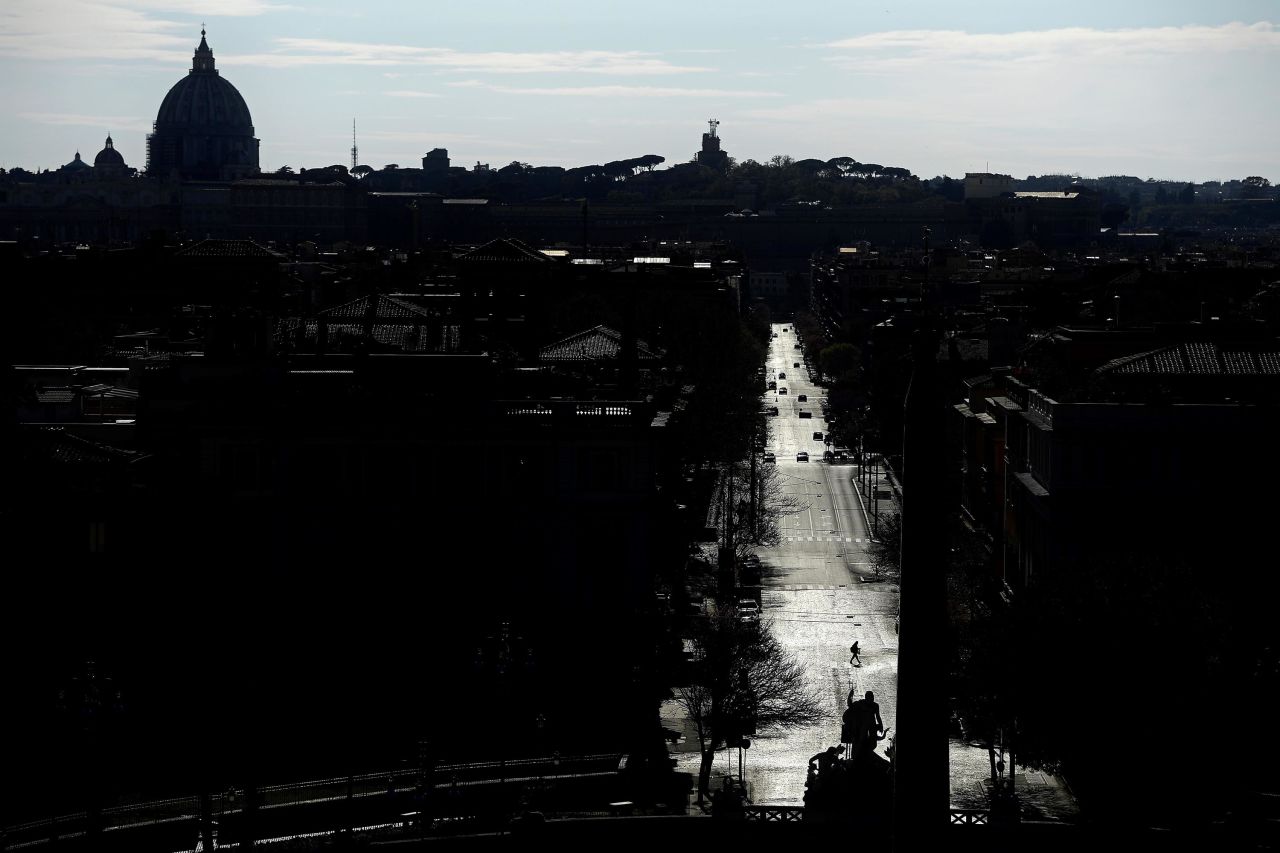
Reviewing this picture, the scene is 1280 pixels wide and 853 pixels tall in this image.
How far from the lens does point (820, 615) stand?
6425 centimetres

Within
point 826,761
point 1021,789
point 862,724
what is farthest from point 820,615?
point 862,724

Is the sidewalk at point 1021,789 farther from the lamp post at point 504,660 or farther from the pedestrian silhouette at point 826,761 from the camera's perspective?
the lamp post at point 504,660

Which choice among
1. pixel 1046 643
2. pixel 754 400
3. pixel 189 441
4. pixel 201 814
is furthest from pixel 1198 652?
pixel 754 400

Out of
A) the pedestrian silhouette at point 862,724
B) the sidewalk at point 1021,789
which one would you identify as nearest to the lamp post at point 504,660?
the sidewalk at point 1021,789

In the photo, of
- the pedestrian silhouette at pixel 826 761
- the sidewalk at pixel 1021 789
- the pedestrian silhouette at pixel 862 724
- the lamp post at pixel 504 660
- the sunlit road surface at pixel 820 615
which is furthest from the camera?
the sunlit road surface at pixel 820 615

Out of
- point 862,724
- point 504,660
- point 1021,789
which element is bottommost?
point 1021,789

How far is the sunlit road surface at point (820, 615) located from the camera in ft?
152

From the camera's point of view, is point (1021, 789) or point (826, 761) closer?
point (826, 761)

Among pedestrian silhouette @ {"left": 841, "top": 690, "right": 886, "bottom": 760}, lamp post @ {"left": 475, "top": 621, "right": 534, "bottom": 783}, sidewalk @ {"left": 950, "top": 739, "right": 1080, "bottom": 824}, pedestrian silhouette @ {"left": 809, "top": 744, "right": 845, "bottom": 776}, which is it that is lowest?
sidewalk @ {"left": 950, "top": 739, "right": 1080, "bottom": 824}

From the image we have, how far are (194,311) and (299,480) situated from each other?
4469 centimetres

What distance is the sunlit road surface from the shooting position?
46188mm

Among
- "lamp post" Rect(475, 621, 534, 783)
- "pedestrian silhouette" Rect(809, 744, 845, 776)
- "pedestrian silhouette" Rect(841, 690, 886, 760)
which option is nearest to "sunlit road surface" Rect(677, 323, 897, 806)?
"lamp post" Rect(475, 621, 534, 783)

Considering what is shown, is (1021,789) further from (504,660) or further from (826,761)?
(826,761)

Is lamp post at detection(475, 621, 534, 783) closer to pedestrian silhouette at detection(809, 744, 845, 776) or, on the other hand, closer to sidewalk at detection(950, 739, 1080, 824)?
sidewalk at detection(950, 739, 1080, 824)
